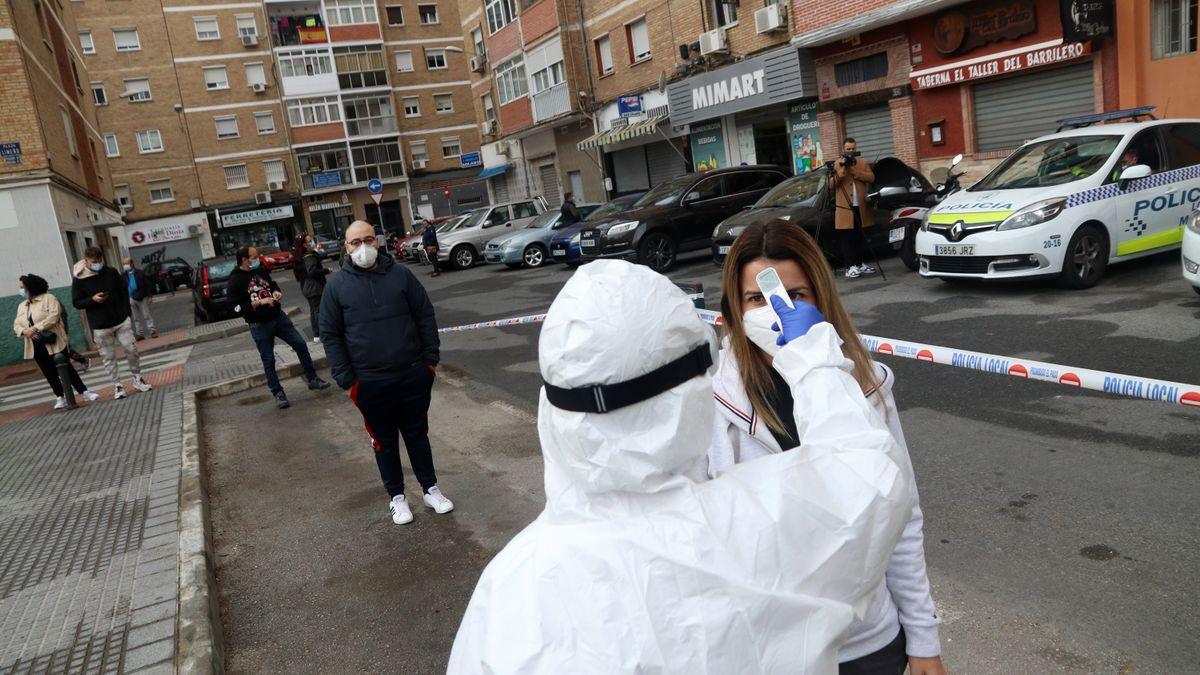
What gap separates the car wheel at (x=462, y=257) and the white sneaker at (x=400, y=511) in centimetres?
1928

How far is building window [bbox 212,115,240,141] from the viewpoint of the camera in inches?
1932

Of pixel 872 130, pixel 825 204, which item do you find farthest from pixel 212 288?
pixel 872 130

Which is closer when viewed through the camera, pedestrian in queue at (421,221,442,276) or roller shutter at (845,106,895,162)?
roller shutter at (845,106,895,162)

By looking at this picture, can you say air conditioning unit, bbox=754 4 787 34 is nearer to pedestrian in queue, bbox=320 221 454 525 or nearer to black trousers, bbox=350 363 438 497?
pedestrian in queue, bbox=320 221 454 525

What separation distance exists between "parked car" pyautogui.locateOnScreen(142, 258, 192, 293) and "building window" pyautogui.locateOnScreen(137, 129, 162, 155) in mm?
10838

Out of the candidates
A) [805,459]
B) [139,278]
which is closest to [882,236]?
[805,459]

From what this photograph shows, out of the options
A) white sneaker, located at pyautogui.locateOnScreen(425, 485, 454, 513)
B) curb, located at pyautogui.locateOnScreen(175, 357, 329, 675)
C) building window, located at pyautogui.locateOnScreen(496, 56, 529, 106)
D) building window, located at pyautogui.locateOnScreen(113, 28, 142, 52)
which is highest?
building window, located at pyautogui.locateOnScreen(113, 28, 142, 52)

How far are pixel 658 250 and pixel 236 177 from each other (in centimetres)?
4071

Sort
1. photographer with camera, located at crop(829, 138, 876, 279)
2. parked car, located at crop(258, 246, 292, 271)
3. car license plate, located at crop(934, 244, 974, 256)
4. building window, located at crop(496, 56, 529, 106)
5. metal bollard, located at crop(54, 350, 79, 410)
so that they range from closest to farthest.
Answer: car license plate, located at crop(934, 244, 974, 256)
metal bollard, located at crop(54, 350, 79, 410)
photographer with camera, located at crop(829, 138, 876, 279)
building window, located at crop(496, 56, 529, 106)
parked car, located at crop(258, 246, 292, 271)

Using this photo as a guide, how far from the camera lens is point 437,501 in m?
5.32

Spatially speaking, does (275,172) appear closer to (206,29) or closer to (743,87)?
(206,29)

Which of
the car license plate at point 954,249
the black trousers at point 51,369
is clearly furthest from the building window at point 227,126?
the car license plate at point 954,249

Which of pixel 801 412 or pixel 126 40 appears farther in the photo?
pixel 126 40

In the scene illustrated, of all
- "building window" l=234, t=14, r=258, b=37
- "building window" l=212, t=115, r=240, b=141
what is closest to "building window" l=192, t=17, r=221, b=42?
"building window" l=234, t=14, r=258, b=37
